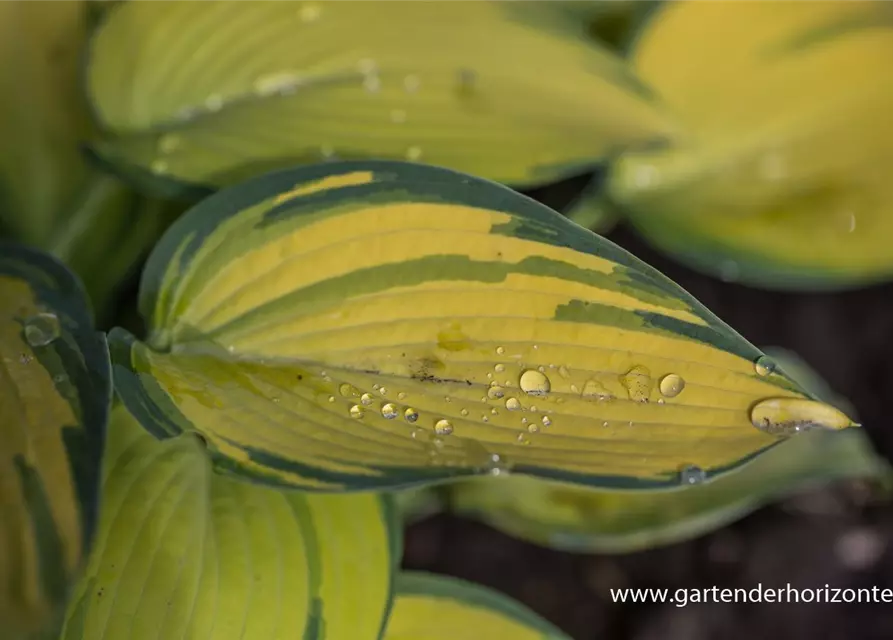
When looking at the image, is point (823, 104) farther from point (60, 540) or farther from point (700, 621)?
point (60, 540)

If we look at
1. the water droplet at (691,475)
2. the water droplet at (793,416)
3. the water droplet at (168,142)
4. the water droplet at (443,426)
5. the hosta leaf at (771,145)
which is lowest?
the water droplet at (443,426)

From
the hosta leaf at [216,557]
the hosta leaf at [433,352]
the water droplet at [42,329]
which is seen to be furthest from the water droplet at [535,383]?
the water droplet at [42,329]

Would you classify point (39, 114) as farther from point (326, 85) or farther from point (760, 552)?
point (760, 552)

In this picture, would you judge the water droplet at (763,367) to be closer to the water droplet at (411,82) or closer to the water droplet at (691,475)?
the water droplet at (691,475)

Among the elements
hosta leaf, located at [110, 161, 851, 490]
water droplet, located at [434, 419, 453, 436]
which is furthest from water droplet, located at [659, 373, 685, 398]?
water droplet, located at [434, 419, 453, 436]

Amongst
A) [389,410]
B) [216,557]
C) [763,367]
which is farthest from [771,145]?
[216,557]

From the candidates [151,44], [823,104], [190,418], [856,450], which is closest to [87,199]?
[151,44]
